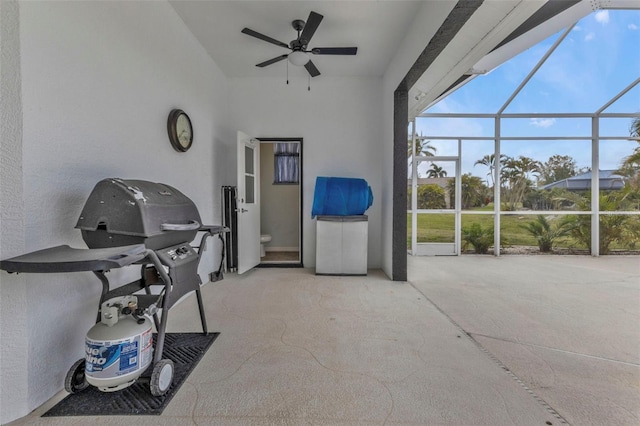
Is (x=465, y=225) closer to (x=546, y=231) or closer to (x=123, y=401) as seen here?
(x=546, y=231)

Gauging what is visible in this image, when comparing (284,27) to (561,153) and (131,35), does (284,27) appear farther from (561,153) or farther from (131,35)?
(561,153)

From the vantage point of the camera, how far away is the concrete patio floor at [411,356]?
1.38 m

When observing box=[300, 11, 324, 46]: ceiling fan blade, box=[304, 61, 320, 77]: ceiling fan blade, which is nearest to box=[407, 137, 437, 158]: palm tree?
box=[304, 61, 320, 77]: ceiling fan blade

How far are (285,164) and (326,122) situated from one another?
1665mm

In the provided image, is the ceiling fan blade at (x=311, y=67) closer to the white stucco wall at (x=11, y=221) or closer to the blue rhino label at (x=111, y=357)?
the white stucco wall at (x=11, y=221)

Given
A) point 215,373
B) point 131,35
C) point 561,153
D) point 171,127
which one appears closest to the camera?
point 215,373

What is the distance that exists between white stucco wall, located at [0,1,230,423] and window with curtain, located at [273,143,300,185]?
3.24m

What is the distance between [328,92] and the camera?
4379 millimetres

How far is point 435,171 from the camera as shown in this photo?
5.57 m

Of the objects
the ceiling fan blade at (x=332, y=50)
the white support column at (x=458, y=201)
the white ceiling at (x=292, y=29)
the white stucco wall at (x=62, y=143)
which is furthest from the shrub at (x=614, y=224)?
the white stucco wall at (x=62, y=143)

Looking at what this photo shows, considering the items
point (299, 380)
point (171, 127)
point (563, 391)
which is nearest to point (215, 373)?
point (299, 380)

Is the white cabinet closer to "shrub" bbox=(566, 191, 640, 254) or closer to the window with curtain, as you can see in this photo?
the window with curtain

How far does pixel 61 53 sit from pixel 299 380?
7.88ft

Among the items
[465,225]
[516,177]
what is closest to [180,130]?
Answer: [465,225]
